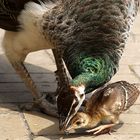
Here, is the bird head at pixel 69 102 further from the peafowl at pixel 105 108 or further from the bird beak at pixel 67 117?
the peafowl at pixel 105 108

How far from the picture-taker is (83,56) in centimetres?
340

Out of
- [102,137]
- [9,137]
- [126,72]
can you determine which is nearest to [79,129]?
[102,137]

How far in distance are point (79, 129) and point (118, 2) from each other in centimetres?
84

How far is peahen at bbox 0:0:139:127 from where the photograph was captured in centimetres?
330

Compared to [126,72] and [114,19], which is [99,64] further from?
[126,72]

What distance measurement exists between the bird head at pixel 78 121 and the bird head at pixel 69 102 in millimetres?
33

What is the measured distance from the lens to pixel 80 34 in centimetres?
352

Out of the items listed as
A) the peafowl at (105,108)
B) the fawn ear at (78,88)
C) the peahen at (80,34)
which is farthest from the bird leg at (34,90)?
the fawn ear at (78,88)

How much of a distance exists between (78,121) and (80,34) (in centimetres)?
57

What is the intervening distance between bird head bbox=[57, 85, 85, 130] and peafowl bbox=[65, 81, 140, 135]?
142 millimetres

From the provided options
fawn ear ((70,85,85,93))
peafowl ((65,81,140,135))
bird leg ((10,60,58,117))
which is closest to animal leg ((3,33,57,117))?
bird leg ((10,60,58,117))

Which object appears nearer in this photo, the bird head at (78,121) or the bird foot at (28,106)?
the bird head at (78,121)

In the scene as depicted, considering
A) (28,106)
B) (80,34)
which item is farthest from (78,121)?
(28,106)

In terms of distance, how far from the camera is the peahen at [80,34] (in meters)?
3.30
